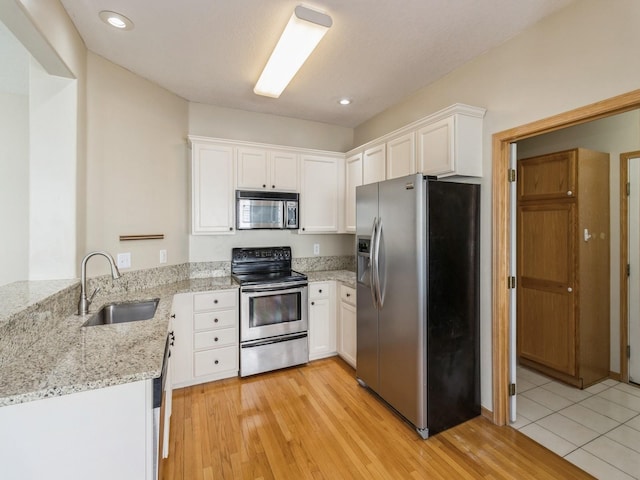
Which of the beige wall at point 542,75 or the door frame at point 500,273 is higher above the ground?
the beige wall at point 542,75

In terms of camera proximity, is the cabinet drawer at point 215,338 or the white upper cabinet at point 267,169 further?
the white upper cabinet at point 267,169

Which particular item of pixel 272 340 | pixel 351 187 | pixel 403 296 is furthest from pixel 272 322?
pixel 351 187

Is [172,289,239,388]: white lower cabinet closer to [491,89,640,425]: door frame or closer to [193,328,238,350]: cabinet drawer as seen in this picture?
[193,328,238,350]: cabinet drawer

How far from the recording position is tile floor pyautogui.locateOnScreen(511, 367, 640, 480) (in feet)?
6.16

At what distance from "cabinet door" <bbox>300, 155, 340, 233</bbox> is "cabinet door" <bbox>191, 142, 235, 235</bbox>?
0.81 m

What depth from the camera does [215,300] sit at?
9.33ft

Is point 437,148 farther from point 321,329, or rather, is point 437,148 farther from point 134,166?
point 134,166

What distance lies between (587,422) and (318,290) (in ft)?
7.86

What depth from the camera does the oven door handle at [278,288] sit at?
2906 millimetres

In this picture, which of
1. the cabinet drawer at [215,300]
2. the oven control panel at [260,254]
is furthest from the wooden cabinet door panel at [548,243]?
the cabinet drawer at [215,300]

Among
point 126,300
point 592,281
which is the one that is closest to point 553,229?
point 592,281

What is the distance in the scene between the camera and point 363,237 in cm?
270

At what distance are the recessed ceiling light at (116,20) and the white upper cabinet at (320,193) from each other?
1858 millimetres

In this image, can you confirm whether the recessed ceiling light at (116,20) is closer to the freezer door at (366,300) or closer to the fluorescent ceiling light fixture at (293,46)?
the fluorescent ceiling light fixture at (293,46)
